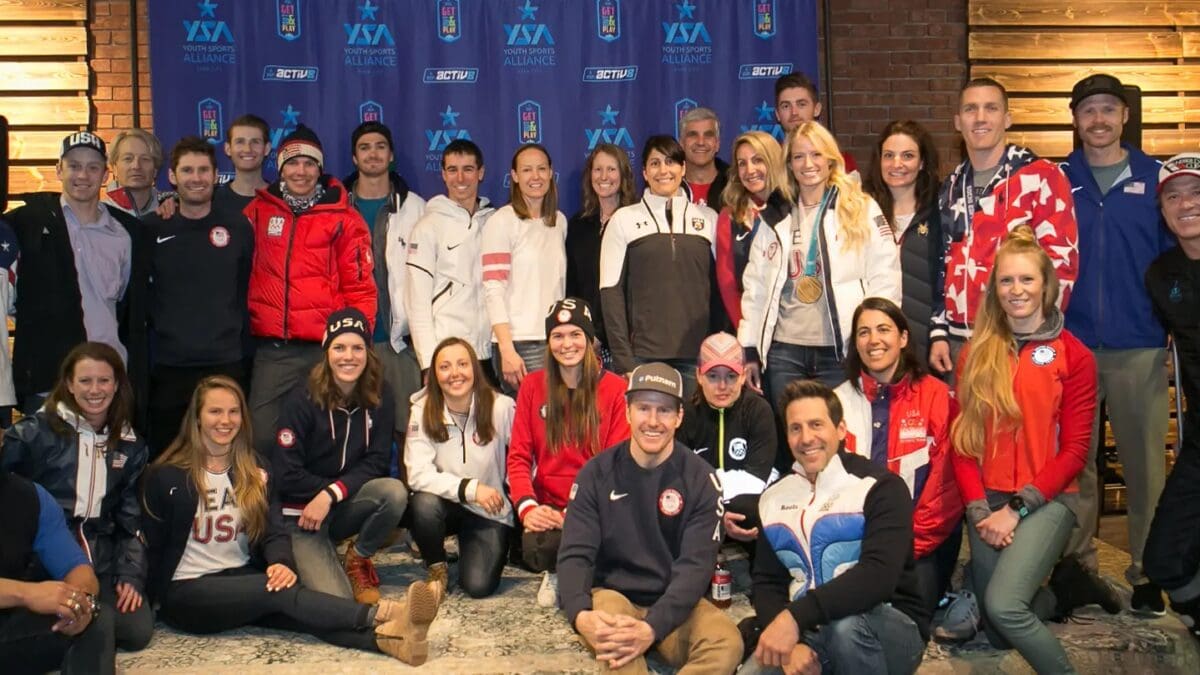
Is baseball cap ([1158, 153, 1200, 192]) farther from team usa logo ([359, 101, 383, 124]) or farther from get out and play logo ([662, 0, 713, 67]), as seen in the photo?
team usa logo ([359, 101, 383, 124])

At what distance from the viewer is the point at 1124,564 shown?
516 cm

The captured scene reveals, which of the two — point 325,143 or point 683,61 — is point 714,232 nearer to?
point 683,61

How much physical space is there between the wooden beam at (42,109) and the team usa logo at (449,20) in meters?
2.08

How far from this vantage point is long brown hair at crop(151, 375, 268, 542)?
4.27 m

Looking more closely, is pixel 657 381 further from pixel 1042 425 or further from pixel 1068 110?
pixel 1068 110

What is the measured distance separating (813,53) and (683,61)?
77 cm

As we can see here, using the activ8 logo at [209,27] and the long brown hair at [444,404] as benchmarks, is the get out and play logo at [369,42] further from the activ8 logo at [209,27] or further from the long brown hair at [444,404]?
the long brown hair at [444,404]

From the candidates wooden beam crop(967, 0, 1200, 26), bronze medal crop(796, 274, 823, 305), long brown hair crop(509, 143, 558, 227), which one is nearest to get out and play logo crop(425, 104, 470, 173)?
long brown hair crop(509, 143, 558, 227)

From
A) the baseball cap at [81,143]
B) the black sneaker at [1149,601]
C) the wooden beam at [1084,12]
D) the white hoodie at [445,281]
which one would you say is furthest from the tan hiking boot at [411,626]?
the wooden beam at [1084,12]

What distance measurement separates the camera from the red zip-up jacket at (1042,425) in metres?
4.07

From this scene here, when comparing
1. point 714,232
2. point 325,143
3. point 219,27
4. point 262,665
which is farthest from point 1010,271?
Answer: point 219,27

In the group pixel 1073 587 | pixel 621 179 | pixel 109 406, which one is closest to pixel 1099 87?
pixel 1073 587

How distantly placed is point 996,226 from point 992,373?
2.69 feet

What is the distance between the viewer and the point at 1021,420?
13.4ft
